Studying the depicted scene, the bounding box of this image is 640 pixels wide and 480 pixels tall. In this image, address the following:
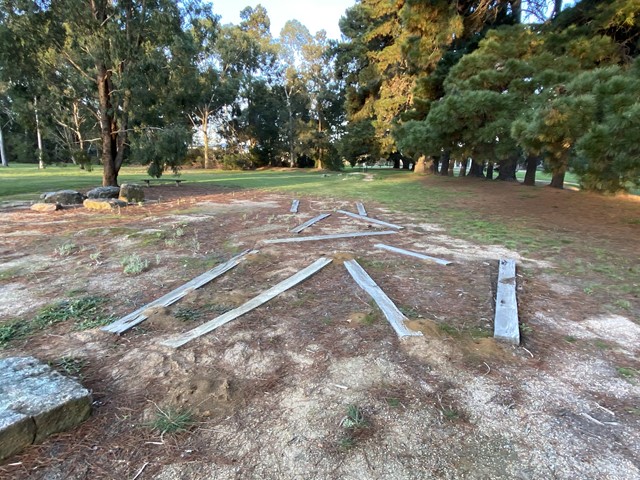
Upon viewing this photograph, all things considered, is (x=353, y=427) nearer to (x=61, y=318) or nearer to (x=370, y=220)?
(x=61, y=318)

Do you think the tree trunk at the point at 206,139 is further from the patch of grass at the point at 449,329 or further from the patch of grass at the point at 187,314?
the patch of grass at the point at 449,329

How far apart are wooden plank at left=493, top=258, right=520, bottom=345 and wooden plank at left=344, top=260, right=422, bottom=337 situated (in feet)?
2.15

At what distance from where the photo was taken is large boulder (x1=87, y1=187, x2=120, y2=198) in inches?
387

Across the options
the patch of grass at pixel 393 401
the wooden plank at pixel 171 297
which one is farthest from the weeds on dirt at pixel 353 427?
the wooden plank at pixel 171 297

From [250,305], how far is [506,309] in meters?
2.28

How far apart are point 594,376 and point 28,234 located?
7.68 metres

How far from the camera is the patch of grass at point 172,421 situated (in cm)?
171

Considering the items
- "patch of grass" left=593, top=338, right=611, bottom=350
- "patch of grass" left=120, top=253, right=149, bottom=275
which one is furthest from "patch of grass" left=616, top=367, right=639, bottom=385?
"patch of grass" left=120, top=253, right=149, bottom=275

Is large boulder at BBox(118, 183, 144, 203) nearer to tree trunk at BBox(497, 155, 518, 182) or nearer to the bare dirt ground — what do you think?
A: the bare dirt ground

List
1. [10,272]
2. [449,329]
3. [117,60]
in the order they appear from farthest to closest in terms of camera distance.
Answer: [117,60] → [10,272] → [449,329]

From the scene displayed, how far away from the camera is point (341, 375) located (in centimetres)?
215

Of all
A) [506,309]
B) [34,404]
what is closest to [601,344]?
[506,309]

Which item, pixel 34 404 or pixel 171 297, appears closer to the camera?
pixel 34 404

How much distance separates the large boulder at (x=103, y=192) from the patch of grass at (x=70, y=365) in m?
9.17
